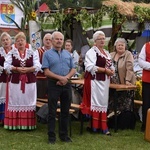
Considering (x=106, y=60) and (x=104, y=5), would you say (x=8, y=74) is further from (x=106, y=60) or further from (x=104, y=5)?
(x=104, y=5)

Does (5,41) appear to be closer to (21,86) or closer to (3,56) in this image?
(3,56)

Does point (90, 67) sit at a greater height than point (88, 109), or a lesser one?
greater

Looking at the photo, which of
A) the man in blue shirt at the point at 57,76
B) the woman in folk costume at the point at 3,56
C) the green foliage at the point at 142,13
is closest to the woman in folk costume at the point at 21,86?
the woman in folk costume at the point at 3,56

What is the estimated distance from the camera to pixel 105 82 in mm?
6531

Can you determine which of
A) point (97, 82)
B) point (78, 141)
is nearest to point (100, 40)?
point (97, 82)

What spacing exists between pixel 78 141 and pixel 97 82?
3.35 ft

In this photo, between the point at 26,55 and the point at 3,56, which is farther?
the point at 3,56

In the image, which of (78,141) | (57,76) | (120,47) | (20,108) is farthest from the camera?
(120,47)

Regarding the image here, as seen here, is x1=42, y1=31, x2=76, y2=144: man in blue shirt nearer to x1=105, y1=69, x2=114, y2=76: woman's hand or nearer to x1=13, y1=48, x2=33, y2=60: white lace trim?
x1=105, y1=69, x2=114, y2=76: woman's hand

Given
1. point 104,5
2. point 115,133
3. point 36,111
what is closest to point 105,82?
point 115,133

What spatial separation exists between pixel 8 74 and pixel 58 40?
1328 millimetres

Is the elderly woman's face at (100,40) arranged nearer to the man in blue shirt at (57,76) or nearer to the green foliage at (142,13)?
the man in blue shirt at (57,76)

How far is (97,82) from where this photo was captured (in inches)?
256

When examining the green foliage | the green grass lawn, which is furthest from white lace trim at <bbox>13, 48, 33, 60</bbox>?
the green foliage
